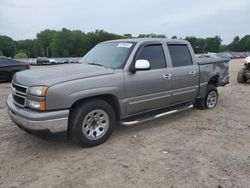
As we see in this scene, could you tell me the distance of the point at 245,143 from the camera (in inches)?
176

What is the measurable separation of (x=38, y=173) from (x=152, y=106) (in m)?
2.56

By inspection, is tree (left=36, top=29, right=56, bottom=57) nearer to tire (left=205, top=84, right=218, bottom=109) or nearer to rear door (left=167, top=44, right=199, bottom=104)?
tire (left=205, top=84, right=218, bottom=109)

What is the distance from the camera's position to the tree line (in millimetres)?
105062

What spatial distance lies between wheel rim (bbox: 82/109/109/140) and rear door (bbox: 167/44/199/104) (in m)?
1.84

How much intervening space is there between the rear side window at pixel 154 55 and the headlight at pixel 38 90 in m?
1.95

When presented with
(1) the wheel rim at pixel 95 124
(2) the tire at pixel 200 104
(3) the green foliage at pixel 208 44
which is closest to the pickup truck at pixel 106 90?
(1) the wheel rim at pixel 95 124

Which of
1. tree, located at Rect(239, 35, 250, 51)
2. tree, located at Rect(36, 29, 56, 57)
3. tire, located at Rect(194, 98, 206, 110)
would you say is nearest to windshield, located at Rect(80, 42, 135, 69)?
tire, located at Rect(194, 98, 206, 110)

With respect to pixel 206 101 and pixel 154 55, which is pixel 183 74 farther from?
pixel 206 101

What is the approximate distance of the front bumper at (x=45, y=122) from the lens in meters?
3.64

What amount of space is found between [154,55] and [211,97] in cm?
262

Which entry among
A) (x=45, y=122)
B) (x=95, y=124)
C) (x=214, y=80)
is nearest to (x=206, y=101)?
(x=214, y=80)

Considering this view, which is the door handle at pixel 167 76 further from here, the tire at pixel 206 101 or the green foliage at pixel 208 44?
the green foliage at pixel 208 44

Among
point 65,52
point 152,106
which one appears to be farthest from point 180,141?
point 65,52

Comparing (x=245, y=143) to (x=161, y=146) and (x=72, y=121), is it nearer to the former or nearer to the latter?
(x=161, y=146)
